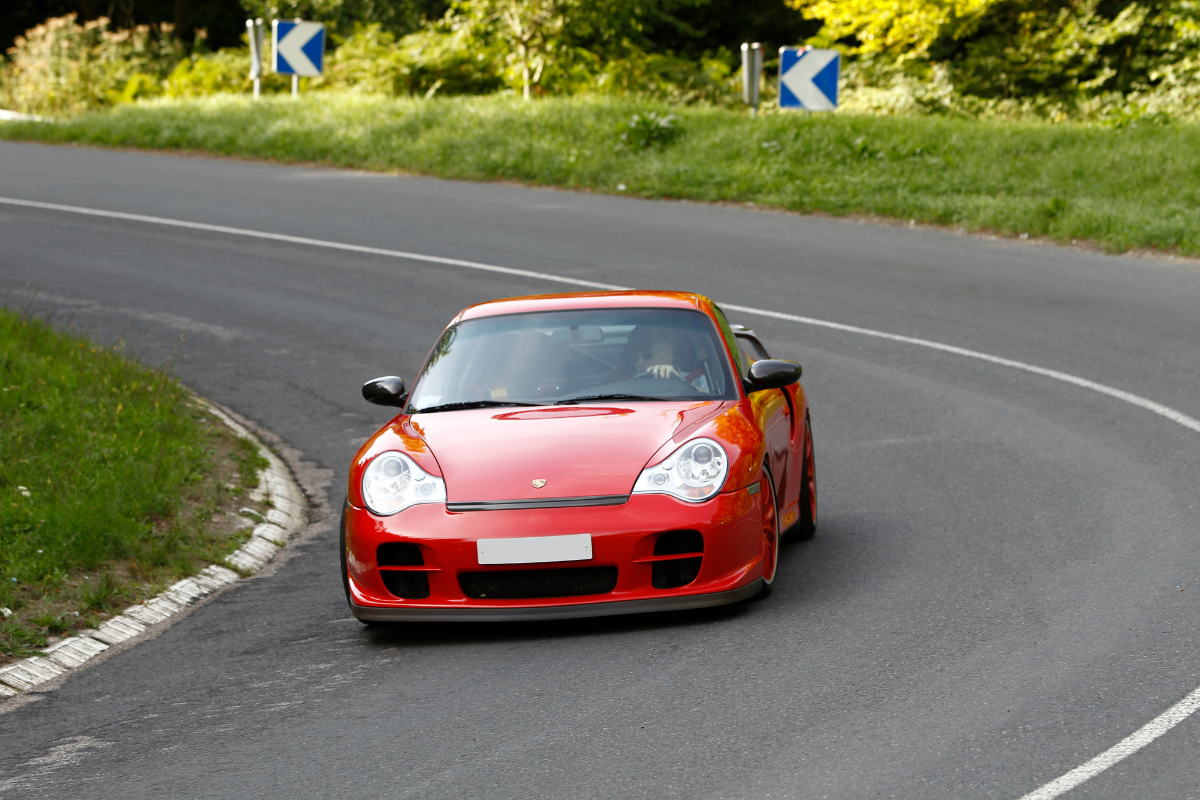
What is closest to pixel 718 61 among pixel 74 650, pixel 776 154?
pixel 776 154

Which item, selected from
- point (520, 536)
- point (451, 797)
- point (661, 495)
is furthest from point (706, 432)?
point (451, 797)

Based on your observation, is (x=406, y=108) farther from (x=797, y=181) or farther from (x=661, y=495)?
(x=661, y=495)

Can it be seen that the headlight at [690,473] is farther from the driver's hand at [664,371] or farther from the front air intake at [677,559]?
the driver's hand at [664,371]

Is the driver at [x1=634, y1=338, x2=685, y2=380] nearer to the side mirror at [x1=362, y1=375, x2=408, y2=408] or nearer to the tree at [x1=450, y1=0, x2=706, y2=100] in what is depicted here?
the side mirror at [x1=362, y1=375, x2=408, y2=408]

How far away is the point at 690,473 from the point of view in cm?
603

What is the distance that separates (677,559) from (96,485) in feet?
12.4

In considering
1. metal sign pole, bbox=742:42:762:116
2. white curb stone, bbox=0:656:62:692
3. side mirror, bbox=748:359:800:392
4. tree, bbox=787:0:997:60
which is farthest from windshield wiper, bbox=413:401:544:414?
tree, bbox=787:0:997:60

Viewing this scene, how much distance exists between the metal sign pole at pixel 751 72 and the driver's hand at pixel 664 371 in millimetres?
15005

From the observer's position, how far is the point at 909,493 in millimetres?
8281

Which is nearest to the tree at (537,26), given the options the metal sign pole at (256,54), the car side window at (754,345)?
the metal sign pole at (256,54)

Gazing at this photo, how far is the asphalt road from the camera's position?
4.50m

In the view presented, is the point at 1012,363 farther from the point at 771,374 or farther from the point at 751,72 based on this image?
the point at 751,72

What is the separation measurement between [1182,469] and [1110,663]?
139 inches

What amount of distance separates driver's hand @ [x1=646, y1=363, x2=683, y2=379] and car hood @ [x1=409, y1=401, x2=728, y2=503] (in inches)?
11.2
